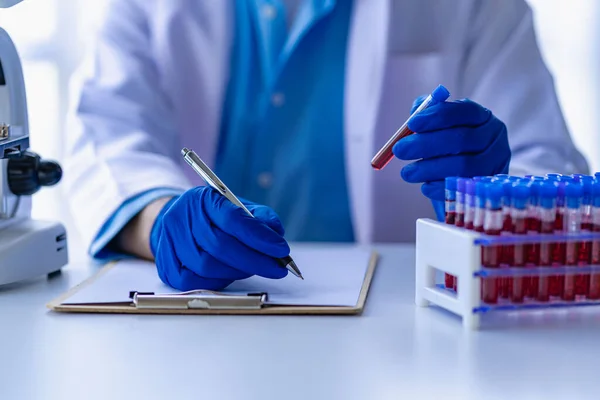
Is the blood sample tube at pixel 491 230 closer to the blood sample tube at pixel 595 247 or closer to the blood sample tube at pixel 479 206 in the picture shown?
the blood sample tube at pixel 479 206

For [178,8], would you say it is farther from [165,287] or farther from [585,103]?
[585,103]

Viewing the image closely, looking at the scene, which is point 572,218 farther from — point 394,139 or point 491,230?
point 394,139

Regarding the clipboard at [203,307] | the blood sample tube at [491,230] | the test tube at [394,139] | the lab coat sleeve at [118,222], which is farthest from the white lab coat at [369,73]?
the blood sample tube at [491,230]

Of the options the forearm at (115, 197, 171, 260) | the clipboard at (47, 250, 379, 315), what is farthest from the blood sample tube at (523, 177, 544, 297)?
the forearm at (115, 197, 171, 260)

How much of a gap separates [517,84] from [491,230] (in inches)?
38.9

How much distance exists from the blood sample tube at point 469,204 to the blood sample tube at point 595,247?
0.48ft

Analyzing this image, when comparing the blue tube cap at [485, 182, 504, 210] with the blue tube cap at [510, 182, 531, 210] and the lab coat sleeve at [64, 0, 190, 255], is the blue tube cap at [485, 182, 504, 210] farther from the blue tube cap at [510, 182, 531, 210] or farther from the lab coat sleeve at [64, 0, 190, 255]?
the lab coat sleeve at [64, 0, 190, 255]

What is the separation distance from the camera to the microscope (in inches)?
44.7

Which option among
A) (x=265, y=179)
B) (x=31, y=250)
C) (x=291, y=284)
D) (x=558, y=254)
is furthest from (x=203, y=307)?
(x=265, y=179)

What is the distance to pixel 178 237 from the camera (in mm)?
1072

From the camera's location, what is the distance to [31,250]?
1.16 metres

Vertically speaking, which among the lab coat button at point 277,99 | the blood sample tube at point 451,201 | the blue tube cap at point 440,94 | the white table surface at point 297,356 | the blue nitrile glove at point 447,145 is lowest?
the white table surface at point 297,356

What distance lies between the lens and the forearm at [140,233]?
1319 mm

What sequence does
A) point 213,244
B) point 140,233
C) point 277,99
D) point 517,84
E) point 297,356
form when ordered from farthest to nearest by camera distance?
point 277,99, point 517,84, point 140,233, point 213,244, point 297,356
